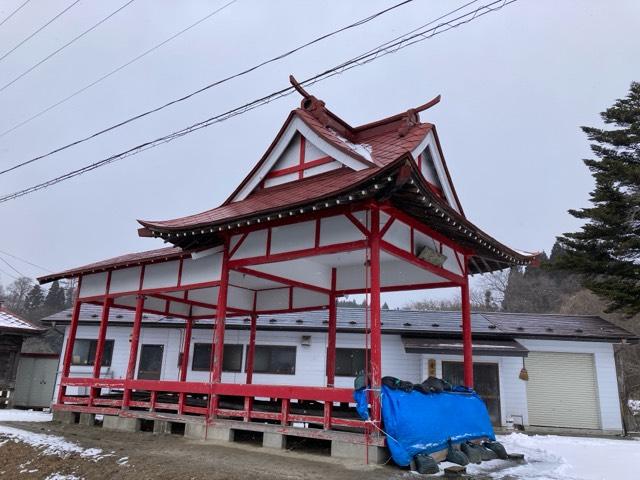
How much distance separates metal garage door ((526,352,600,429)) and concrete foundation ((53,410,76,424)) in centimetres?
1387

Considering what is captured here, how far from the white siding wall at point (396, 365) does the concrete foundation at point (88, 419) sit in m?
5.90

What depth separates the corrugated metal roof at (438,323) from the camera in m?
15.7

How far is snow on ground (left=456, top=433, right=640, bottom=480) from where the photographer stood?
6.70m

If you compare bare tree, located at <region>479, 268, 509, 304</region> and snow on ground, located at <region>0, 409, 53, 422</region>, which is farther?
bare tree, located at <region>479, 268, 509, 304</region>

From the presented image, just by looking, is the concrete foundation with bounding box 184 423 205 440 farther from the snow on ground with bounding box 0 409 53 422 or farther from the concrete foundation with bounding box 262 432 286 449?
the snow on ground with bounding box 0 409 53 422

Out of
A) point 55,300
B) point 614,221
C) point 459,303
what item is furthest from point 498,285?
point 55,300

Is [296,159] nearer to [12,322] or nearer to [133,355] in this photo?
[133,355]

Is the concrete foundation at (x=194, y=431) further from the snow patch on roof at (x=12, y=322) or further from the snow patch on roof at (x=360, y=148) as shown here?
the snow patch on roof at (x=12, y=322)

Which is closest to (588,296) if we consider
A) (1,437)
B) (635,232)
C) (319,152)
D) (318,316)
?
(635,232)

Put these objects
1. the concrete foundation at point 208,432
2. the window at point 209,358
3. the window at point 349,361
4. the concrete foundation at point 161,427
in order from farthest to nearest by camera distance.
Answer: the window at point 209,358 < the window at point 349,361 < the concrete foundation at point 161,427 < the concrete foundation at point 208,432

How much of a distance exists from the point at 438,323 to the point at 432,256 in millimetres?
9420

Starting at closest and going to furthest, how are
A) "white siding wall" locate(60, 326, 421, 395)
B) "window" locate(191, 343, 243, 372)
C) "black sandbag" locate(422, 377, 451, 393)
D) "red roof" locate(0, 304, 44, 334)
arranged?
"black sandbag" locate(422, 377, 451, 393), "white siding wall" locate(60, 326, 421, 395), "red roof" locate(0, 304, 44, 334), "window" locate(191, 343, 243, 372)

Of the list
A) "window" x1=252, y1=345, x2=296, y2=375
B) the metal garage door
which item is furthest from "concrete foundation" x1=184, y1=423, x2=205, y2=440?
the metal garage door

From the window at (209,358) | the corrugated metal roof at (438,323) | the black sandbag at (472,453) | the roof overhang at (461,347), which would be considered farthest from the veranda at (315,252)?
the window at (209,358)
